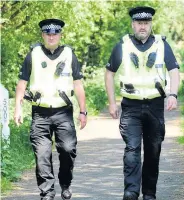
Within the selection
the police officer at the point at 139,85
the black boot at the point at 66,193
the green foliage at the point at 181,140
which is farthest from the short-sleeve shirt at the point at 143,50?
the green foliage at the point at 181,140

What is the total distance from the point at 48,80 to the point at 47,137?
0.63m

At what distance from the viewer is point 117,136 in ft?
47.1

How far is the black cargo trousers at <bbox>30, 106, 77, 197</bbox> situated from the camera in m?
7.05

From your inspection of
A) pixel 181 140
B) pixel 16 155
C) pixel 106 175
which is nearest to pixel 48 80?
pixel 106 175

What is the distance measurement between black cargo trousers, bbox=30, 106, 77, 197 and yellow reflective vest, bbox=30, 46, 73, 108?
108mm

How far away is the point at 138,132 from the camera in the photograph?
688 centimetres

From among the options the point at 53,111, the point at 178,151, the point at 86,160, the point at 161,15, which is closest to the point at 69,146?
the point at 53,111

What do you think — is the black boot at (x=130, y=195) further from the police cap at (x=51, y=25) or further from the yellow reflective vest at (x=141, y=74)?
the police cap at (x=51, y=25)

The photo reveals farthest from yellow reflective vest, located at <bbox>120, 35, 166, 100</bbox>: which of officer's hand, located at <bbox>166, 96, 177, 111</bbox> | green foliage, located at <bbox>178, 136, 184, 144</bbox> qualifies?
green foliage, located at <bbox>178, 136, 184, 144</bbox>

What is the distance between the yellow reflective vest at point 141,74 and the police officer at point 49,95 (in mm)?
621

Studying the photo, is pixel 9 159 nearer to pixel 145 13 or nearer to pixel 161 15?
pixel 145 13

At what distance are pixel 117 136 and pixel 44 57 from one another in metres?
7.46

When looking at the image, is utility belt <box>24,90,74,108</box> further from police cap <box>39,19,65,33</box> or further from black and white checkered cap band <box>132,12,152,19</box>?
black and white checkered cap band <box>132,12,152,19</box>

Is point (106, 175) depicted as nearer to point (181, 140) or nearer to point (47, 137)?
point (47, 137)
